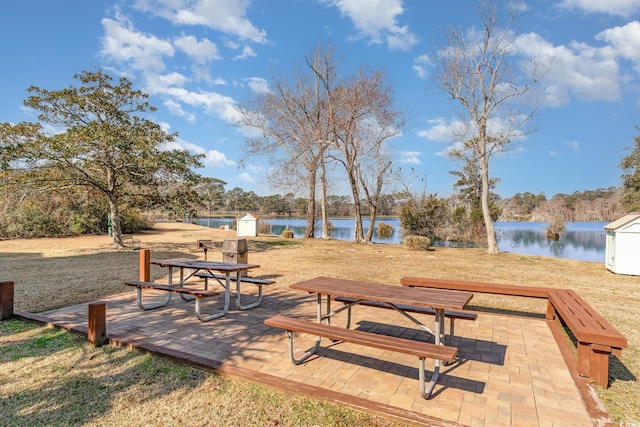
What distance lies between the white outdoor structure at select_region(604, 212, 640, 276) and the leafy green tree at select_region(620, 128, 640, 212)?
48.0 feet

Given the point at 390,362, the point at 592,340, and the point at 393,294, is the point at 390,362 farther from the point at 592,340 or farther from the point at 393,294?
the point at 592,340

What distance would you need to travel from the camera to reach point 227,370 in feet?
9.42

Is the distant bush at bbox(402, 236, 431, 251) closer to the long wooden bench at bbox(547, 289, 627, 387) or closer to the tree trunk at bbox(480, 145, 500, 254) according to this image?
the tree trunk at bbox(480, 145, 500, 254)

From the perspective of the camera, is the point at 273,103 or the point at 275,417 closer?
the point at 275,417

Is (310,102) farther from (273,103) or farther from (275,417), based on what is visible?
(275,417)

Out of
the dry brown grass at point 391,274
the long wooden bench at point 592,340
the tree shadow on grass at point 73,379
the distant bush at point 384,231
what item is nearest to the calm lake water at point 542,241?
the distant bush at point 384,231

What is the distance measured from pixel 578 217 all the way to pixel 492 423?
66.8 m

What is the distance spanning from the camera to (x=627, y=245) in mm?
8578

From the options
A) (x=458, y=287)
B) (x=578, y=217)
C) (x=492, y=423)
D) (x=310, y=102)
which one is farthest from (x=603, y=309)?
(x=578, y=217)

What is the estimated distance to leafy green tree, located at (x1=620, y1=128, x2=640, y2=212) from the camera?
19.9m

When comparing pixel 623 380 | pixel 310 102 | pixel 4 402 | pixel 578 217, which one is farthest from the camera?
pixel 578 217

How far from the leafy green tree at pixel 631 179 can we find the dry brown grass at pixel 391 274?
13.4 meters

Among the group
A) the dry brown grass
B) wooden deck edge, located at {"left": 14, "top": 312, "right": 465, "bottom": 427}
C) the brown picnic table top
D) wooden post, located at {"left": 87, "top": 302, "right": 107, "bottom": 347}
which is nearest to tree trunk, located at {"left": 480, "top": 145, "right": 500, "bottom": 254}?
the dry brown grass

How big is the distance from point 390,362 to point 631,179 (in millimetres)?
Answer: 25043
